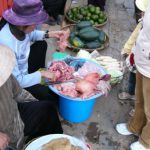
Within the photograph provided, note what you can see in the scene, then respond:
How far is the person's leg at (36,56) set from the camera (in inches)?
148

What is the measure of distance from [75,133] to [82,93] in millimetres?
554

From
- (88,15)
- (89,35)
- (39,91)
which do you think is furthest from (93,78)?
(88,15)

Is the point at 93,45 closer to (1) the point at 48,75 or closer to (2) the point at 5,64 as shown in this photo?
(1) the point at 48,75

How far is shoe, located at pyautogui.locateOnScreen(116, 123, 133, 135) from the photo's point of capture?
3.52m

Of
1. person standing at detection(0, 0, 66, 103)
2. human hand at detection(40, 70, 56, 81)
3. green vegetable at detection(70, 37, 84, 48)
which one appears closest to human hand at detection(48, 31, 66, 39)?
person standing at detection(0, 0, 66, 103)

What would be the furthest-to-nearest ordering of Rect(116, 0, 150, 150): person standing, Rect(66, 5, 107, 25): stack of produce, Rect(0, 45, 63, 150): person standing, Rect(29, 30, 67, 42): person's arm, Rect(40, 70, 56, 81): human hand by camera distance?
Rect(66, 5, 107, 25): stack of produce, Rect(29, 30, 67, 42): person's arm, Rect(40, 70, 56, 81): human hand, Rect(116, 0, 150, 150): person standing, Rect(0, 45, 63, 150): person standing

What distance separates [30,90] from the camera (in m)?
3.45

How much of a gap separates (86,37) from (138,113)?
71.0 inches

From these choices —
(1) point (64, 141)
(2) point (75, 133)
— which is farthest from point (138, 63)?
(2) point (75, 133)

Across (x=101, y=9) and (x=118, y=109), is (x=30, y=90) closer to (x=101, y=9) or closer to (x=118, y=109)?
(x=118, y=109)

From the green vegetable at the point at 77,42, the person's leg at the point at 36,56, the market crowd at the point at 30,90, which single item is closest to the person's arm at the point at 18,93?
the market crowd at the point at 30,90

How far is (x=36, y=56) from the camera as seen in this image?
380 cm

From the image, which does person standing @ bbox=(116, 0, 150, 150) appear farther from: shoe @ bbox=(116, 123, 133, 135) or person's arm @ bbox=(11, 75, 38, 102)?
person's arm @ bbox=(11, 75, 38, 102)

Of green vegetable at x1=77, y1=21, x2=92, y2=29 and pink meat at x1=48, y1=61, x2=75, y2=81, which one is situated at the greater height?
pink meat at x1=48, y1=61, x2=75, y2=81
